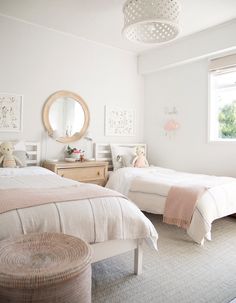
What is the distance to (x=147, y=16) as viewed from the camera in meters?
2.24

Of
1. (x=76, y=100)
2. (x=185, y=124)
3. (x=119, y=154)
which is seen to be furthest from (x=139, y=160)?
(x=76, y=100)

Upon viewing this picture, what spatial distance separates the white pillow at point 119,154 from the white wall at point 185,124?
690 mm

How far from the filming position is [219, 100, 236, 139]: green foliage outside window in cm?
384

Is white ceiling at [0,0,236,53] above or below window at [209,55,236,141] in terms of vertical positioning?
above

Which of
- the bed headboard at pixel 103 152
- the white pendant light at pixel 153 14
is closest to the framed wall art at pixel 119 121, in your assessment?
the bed headboard at pixel 103 152

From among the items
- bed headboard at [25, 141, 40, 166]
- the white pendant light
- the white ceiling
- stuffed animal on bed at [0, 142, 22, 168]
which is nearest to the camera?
the white pendant light

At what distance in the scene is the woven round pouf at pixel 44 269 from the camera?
112 cm

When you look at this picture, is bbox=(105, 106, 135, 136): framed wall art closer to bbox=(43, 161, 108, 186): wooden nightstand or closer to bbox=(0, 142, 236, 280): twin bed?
bbox=(43, 161, 108, 186): wooden nightstand

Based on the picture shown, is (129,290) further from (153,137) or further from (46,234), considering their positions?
(153,137)

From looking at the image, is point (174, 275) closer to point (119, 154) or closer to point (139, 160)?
point (139, 160)

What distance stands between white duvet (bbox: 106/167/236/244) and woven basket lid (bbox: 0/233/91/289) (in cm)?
150

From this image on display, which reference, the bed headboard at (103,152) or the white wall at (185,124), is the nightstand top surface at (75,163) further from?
the white wall at (185,124)

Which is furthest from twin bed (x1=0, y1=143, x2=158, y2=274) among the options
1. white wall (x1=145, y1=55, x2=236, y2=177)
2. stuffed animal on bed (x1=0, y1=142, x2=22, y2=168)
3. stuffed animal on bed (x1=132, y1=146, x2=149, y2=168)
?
white wall (x1=145, y1=55, x2=236, y2=177)

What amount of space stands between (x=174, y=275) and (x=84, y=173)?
2.00 metres
